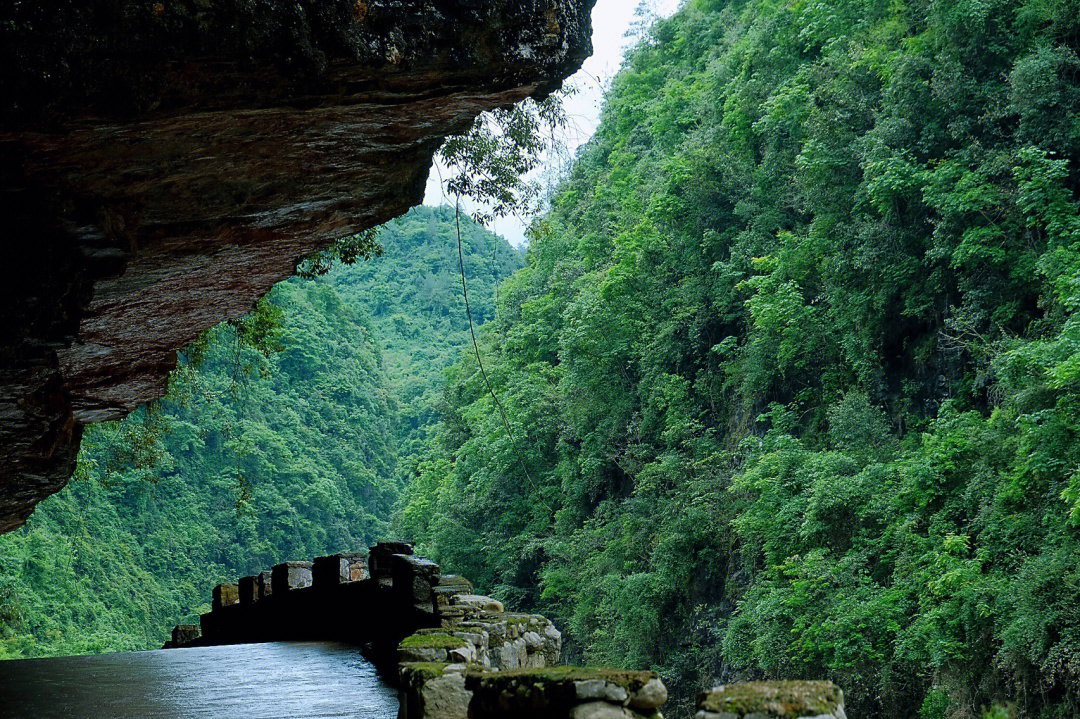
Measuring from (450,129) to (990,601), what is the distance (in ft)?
42.3

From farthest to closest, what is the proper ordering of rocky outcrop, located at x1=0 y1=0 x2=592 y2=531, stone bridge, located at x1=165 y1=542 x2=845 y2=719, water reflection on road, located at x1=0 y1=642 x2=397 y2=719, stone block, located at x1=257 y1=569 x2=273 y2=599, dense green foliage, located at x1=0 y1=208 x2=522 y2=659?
1. dense green foliage, located at x1=0 y1=208 x2=522 y2=659
2. stone block, located at x1=257 y1=569 x2=273 y2=599
3. water reflection on road, located at x1=0 y1=642 x2=397 y2=719
4. rocky outcrop, located at x1=0 y1=0 x2=592 y2=531
5. stone bridge, located at x1=165 y1=542 x2=845 y2=719

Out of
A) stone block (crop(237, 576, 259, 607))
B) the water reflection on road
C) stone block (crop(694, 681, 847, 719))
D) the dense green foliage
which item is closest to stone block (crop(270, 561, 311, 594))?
stone block (crop(237, 576, 259, 607))

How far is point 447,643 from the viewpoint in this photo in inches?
172

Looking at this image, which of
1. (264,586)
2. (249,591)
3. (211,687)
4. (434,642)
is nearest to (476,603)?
(211,687)

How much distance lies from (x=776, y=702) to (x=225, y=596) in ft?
41.0

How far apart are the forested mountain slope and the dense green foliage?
8.16m

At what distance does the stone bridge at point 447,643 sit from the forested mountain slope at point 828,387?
395 centimetres

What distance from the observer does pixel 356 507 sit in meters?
54.8

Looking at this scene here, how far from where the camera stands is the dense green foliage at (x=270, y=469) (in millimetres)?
35812

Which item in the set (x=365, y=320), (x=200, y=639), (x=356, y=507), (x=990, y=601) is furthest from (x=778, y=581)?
(x=365, y=320)

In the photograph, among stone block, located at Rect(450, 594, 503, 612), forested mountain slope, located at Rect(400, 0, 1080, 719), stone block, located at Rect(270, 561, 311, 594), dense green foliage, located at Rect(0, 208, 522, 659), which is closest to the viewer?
stone block, located at Rect(450, 594, 503, 612)

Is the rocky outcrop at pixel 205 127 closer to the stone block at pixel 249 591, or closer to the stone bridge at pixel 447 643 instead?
the stone bridge at pixel 447 643

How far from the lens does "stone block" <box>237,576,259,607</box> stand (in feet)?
39.2

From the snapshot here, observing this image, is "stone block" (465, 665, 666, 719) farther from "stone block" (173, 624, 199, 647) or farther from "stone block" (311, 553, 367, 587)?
"stone block" (173, 624, 199, 647)
